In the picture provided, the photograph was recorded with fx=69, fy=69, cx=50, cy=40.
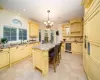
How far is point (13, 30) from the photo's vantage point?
13.5 ft

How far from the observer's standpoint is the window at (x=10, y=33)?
3.61 meters

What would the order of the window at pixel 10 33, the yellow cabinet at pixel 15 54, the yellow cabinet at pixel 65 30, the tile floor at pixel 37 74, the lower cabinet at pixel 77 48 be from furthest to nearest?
1. the yellow cabinet at pixel 65 30
2. the lower cabinet at pixel 77 48
3. the window at pixel 10 33
4. the yellow cabinet at pixel 15 54
5. the tile floor at pixel 37 74

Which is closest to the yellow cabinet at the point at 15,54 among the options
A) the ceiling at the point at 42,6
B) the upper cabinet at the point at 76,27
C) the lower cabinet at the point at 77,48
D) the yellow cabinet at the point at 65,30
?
the ceiling at the point at 42,6

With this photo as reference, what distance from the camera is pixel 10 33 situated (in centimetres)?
395

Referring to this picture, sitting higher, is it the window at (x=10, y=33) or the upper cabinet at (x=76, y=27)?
the upper cabinet at (x=76, y=27)

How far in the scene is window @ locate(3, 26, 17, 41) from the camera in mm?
3612

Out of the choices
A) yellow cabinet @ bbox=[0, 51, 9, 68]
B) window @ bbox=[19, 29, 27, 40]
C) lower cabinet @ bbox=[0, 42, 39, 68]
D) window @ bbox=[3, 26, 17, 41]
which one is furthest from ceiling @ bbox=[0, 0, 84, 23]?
yellow cabinet @ bbox=[0, 51, 9, 68]

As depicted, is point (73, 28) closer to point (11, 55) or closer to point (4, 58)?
point (11, 55)

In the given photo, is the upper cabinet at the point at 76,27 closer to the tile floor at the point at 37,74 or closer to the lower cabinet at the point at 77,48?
the lower cabinet at the point at 77,48

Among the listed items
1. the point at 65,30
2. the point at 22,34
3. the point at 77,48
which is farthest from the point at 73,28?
the point at 22,34

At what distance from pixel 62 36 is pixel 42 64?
14.7ft

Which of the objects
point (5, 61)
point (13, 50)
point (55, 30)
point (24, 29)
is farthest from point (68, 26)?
point (5, 61)

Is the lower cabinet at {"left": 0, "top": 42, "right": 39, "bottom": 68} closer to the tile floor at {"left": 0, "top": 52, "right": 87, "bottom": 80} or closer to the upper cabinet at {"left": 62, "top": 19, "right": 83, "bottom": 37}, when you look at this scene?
the tile floor at {"left": 0, "top": 52, "right": 87, "bottom": 80}

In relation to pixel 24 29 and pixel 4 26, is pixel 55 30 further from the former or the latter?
pixel 4 26
